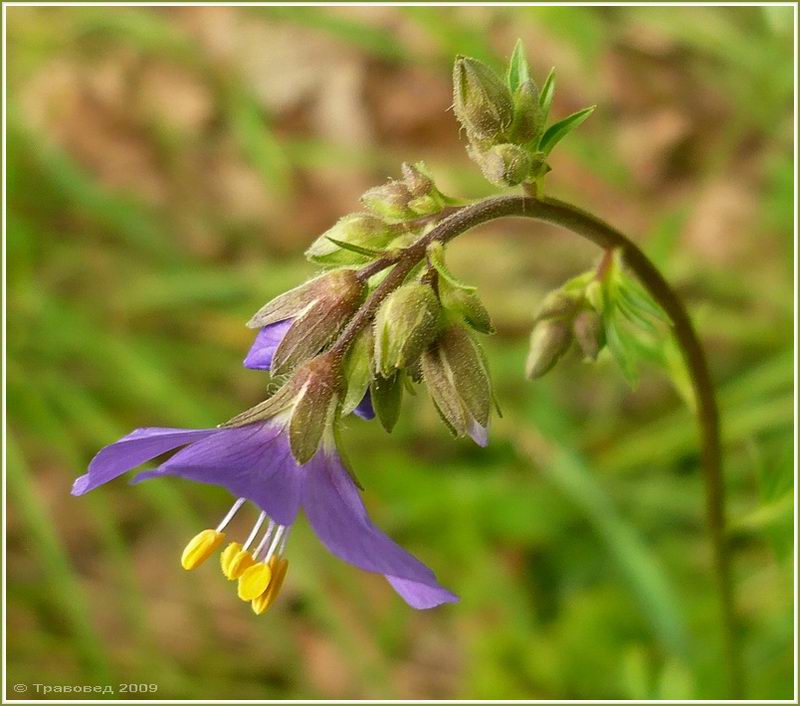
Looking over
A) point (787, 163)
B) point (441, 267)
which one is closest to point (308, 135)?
point (787, 163)

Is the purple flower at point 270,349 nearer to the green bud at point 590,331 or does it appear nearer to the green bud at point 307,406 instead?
the green bud at point 307,406

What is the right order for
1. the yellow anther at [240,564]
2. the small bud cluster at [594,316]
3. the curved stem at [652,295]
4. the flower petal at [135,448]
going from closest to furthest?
the flower petal at [135,448]
the curved stem at [652,295]
the yellow anther at [240,564]
the small bud cluster at [594,316]

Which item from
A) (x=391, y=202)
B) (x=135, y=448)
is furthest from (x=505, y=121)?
(x=135, y=448)

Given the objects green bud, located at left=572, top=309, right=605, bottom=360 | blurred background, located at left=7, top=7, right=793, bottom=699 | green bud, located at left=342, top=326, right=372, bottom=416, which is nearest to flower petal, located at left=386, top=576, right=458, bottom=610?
green bud, located at left=342, top=326, right=372, bottom=416

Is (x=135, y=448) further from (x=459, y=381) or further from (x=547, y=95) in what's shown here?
(x=547, y=95)

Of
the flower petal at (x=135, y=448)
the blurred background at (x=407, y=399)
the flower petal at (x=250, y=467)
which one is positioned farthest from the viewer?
the blurred background at (x=407, y=399)

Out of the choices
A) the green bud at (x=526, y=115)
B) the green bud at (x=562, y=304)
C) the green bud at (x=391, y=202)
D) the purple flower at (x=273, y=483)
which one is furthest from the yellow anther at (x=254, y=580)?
the green bud at (x=526, y=115)

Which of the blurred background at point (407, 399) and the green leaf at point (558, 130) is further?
the blurred background at point (407, 399)

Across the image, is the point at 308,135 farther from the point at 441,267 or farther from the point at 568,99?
the point at 441,267
